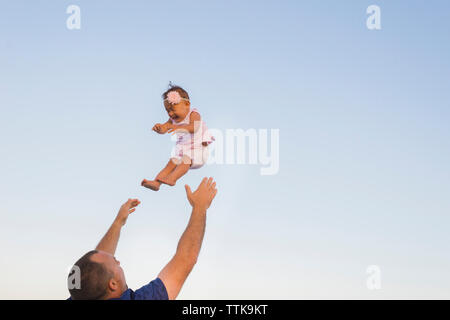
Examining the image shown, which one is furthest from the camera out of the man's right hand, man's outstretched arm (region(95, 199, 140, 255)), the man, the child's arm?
the child's arm

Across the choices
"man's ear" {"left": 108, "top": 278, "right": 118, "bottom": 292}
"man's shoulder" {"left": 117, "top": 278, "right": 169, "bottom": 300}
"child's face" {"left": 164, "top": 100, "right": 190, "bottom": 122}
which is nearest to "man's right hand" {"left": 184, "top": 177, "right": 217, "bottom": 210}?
"man's shoulder" {"left": 117, "top": 278, "right": 169, "bottom": 300}

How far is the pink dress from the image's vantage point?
7.11 meters

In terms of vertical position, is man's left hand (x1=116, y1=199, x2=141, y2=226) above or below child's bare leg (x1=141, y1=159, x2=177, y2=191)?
below

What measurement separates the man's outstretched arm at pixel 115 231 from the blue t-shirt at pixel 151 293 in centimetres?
107

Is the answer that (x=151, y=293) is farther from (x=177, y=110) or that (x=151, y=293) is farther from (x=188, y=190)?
(x=177, y=110)

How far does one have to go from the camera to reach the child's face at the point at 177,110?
6848mm

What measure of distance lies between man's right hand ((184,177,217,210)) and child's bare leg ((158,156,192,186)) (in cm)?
279

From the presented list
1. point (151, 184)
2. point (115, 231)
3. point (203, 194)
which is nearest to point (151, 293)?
point (203, 194)

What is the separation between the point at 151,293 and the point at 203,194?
2.83 ft

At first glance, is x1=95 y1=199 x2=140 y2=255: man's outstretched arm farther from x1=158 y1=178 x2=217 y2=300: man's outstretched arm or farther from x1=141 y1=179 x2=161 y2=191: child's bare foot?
x1=141 y1=179 x2=161 y2=191: child's bare foot
